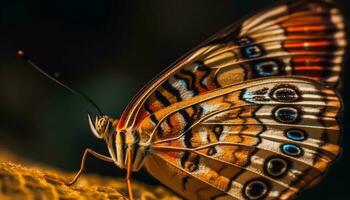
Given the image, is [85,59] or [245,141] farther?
[85,59]

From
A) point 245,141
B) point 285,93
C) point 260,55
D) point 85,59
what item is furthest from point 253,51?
point 85,59

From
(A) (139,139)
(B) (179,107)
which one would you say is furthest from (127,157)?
(B) (179,107)

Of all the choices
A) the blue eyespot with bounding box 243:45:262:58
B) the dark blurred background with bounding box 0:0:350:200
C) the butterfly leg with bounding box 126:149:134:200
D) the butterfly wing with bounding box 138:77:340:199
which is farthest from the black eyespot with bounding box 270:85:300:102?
the dark blurred background with bounding box 0:0:350:200

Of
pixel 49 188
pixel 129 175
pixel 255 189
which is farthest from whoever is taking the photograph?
pixel 255 189

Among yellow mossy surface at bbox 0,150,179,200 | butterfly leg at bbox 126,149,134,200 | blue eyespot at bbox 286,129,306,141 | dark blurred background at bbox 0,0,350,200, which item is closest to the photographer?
yellow mossy surface at bbox 0,150,179,200

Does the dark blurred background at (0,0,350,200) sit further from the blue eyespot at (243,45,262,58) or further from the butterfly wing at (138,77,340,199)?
the blue eyespot at (243,45,262,58)

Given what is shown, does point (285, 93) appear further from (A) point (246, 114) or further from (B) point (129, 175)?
(B) point (129, 175)

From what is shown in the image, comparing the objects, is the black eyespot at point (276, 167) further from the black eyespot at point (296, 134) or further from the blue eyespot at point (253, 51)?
the blue eyespot at point (253, 51)

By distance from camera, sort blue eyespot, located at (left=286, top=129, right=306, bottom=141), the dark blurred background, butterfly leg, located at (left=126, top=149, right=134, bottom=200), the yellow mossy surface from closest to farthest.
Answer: the yellow mossy surface, butterfly leg, located at (left=126, top=149, right=134, bottom=200), blue eyespot, located at (left=286, top=129, right=306, bottom=141), the dark blurred background
